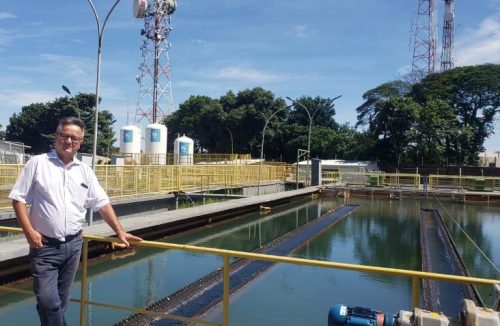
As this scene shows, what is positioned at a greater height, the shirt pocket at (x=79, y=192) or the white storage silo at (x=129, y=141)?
the white storage silo at (x=129, y=141)

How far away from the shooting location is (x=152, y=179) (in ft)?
62.6

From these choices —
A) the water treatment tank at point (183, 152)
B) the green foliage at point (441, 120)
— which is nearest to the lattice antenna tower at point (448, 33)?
the green foliage at point (441, 120)

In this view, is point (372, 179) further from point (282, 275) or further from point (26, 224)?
point (26, 224)

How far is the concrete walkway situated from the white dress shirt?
205 inches

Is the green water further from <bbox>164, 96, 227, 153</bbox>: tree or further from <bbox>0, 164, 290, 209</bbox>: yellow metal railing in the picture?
<bbox>164, 96, 227, 153</bbox>: tree

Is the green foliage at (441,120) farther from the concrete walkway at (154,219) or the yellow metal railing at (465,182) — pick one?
the concrete walkway at (154,219)

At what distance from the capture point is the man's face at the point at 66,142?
3.37 metres

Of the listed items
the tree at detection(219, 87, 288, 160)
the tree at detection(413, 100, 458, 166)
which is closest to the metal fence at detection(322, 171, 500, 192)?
the tree at detection(413, 100, 458, 166)

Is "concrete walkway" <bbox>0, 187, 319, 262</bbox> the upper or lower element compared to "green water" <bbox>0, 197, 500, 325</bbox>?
upper

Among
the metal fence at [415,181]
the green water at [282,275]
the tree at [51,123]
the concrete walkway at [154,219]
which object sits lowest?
the green water at [282,275]

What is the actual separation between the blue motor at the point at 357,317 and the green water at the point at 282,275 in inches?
142

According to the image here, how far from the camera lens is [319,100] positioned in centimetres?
6519

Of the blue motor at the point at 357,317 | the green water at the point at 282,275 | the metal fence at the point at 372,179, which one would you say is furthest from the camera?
the metal fence at the point at 372,179

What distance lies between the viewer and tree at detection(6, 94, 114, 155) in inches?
2109
